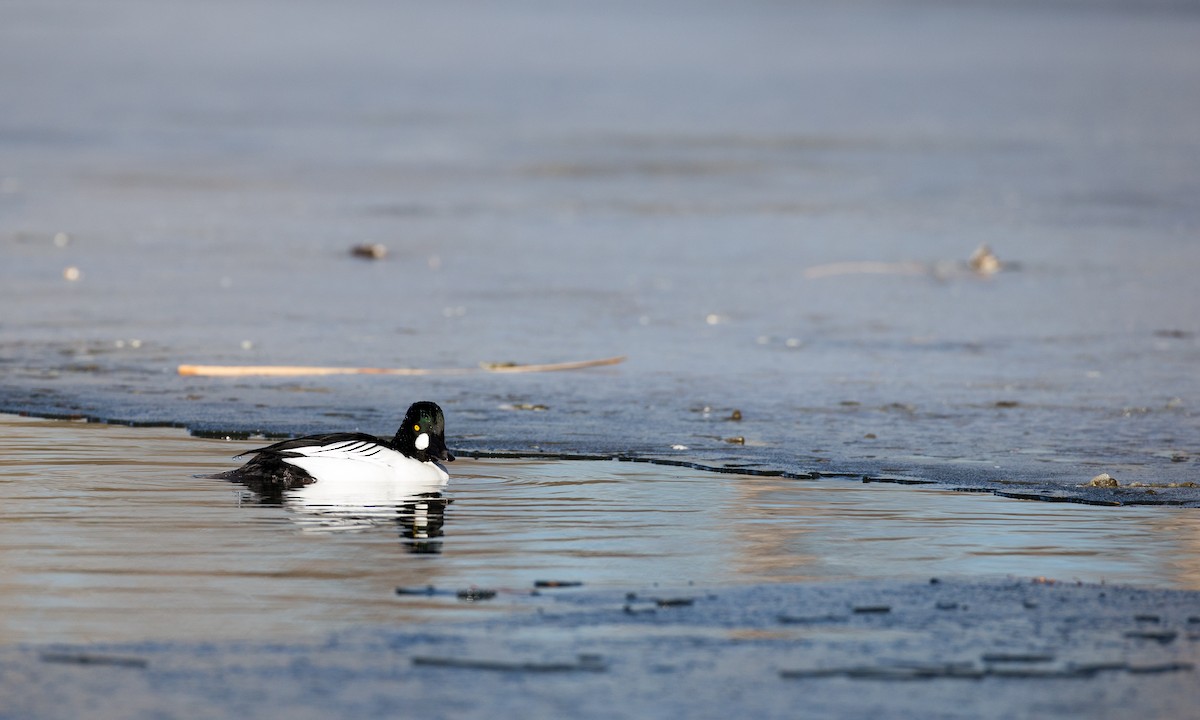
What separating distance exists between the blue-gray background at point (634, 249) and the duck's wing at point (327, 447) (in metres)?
1.10

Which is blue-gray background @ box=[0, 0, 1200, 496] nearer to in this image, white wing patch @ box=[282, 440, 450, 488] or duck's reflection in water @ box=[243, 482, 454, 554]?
white wing patch @ box=[282, 440, 450, 488]

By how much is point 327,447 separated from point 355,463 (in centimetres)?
15

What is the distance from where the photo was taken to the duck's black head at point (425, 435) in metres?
8.01

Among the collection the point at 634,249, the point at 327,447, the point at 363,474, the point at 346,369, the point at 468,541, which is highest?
the point at 634,249

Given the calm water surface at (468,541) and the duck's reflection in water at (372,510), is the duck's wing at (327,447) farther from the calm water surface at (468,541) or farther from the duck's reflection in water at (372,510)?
the calm water surface at (468,541)

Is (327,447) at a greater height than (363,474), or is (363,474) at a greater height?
(327,447)

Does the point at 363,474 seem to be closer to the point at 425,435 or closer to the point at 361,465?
the point at 361,465

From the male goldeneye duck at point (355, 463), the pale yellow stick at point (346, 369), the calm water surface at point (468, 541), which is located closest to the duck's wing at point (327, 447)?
the male goldeneye duck at point (355, 463)

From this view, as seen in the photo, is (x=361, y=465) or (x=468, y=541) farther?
(x=361, y=465)

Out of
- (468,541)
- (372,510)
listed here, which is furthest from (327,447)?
(468,541)

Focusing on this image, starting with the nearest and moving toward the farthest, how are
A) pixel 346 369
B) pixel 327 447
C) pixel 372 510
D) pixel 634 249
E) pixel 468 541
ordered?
pixel 468 541
pixel 372 510
pixel 327 447
pixel 346 369
pixel 634 249

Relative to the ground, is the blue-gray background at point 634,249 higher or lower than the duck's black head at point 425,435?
higher

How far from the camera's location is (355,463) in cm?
796

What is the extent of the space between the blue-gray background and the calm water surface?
797 mm
